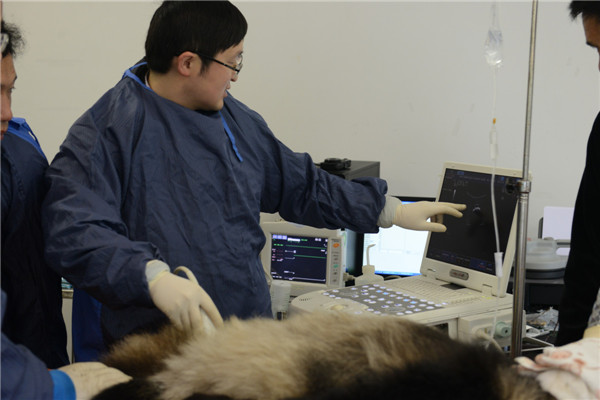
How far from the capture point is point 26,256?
117 cm

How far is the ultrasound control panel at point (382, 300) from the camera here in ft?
5.19

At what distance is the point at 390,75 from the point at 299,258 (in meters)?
1.13

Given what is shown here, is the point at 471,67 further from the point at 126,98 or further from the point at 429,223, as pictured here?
the point at 126,98

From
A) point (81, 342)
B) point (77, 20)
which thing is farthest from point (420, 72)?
point (81, 342)

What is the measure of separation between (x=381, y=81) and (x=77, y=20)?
5.09 feet

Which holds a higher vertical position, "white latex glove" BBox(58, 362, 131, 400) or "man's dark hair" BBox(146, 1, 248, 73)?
"man's dark hair" BBox(146, 1, 248, 73)

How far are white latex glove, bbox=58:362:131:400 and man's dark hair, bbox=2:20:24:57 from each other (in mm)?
598

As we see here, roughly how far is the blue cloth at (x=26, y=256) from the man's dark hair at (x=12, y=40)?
0.14m

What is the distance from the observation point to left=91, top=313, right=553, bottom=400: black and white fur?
64cm

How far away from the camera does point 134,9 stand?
311 centimetres

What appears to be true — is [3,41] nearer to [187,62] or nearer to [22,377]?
[187,62]

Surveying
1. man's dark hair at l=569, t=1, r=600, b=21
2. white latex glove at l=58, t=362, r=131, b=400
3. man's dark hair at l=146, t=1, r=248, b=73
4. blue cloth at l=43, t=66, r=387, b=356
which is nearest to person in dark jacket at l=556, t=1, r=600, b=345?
man's dark hair at l=569, t=1, r=600, b=21

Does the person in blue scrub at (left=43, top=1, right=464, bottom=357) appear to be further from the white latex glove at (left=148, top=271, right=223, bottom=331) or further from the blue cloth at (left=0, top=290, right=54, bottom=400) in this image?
the blue cloth at (left=0, top=290, right=54, bottom=400)

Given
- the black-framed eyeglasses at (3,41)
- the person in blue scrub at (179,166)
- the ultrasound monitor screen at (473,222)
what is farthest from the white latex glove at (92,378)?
the ultrasound monitor screen at (473,222)
